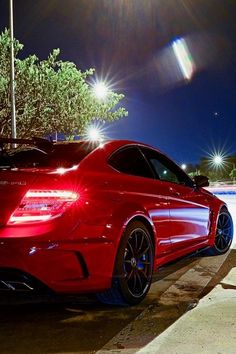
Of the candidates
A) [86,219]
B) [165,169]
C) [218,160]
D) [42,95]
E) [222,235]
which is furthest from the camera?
[218,160]

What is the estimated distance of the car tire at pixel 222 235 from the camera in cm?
724

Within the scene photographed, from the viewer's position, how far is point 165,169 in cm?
638

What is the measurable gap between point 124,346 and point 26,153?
2.25m

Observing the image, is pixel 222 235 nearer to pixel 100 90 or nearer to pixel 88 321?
pixel 88 321

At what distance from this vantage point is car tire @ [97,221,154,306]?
14.8ft

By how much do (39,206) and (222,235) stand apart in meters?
3.97

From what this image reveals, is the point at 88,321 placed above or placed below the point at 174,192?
below

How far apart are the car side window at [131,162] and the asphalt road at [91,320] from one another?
1.18 meters

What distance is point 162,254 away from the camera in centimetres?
535

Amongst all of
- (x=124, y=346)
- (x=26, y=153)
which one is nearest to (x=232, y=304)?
(x=124, y=346)

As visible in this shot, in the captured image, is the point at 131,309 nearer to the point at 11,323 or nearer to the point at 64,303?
the point at 64,303

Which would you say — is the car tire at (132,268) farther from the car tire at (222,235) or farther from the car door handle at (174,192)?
the car tire at (222,235)

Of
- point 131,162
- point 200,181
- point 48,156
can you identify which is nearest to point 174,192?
point 131,162

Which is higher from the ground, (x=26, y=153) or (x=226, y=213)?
(x=26, y=153)
